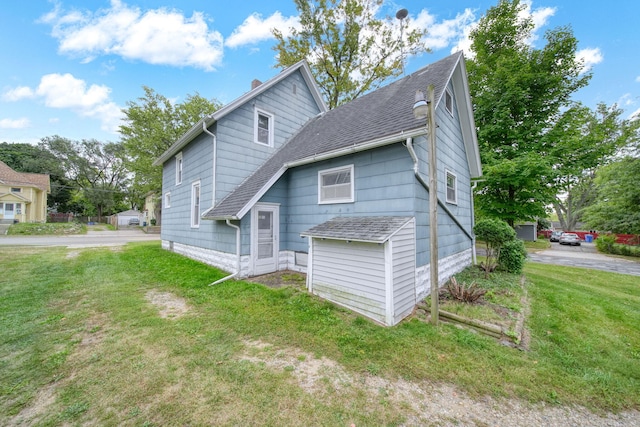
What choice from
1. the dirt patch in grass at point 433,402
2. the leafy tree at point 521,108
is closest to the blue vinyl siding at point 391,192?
the dirt patch in grass at point 433,402

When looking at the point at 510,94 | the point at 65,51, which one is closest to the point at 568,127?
the point at 510,94

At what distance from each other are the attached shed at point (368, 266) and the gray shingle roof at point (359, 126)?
2.16 meters

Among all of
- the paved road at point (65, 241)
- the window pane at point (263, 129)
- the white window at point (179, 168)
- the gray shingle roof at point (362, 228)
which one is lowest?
the paved road at point (65, 241)

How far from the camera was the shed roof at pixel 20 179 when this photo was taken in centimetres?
2581

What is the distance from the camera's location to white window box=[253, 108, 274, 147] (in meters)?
9.10

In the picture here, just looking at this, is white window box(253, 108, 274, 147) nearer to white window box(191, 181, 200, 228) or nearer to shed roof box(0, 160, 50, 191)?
white window box(191, 181, 200, 228)

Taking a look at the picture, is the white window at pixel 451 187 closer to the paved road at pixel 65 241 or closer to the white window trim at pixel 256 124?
the white window trim at pixel 256 124

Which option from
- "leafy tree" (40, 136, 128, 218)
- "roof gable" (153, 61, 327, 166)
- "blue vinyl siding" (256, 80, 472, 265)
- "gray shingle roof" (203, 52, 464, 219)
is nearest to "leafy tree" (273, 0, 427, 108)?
"roof gable" (153, 61, 327, 166)

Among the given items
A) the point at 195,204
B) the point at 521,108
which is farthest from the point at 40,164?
the point at 521,108

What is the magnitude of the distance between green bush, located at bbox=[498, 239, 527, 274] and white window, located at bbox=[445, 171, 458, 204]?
2513mm

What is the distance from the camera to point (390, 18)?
14336mm

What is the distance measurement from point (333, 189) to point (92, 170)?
52022 millimetres

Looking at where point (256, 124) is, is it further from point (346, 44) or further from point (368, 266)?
point (346, 44)

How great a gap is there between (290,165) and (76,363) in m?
5.97
